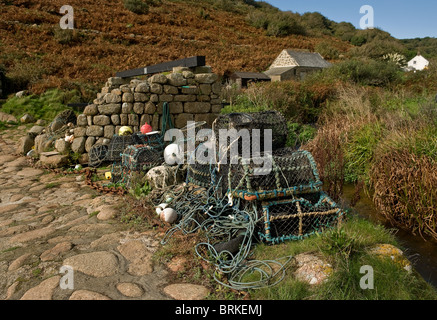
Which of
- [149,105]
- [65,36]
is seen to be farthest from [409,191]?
[65,36]

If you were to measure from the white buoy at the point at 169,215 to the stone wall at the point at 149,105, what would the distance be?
3.46 meters

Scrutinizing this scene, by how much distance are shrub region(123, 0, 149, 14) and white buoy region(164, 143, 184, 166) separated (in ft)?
77.0

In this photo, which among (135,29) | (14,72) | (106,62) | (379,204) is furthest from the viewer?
(135,29)

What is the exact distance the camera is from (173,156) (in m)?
4.91

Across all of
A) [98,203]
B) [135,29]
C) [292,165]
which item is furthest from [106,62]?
[292,165]

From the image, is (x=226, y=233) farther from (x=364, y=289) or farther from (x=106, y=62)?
(x=106, y=62)

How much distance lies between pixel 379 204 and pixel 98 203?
4012 millimetres

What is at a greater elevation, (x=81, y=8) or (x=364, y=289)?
(x=81, y=8)

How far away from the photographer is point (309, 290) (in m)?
2.42

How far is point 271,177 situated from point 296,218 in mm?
511

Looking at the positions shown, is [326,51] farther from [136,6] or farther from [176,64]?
[176,64]

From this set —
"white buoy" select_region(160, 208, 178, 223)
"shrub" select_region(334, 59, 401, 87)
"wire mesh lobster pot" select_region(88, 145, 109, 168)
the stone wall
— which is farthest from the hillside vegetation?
"white buoy" select_region(160, 208, 178, 223)

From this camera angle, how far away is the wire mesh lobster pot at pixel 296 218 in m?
3.16

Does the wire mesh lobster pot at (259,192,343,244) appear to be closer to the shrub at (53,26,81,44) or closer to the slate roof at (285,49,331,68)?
the shrub at (53,26,81,44)
